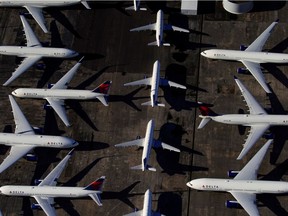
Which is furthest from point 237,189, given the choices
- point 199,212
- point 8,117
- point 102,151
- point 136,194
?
point 8,117

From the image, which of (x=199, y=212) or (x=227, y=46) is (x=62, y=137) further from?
(x=227, y=46)

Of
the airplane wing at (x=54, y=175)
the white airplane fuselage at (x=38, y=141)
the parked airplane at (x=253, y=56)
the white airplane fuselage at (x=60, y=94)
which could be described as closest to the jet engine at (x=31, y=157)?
the white airplane fuselage at (x=38, y=141)

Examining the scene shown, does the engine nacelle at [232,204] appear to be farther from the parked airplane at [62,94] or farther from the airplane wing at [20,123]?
the airplane wing at [20,123]

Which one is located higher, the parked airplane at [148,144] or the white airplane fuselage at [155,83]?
the white airplane fuselage at [155,83]

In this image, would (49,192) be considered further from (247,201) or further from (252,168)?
(252,168)

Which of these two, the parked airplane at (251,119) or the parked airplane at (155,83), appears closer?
the parked airplane at (251,119)

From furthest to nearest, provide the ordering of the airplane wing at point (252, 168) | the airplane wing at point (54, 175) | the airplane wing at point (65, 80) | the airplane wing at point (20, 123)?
the airplane wing at point (65, 80)
the airplane wing at point (20, 123)
the airplane wing at point (54, 175)
the airplane wing at point (252, 168)

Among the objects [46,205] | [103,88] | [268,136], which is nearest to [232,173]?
[268,136]
